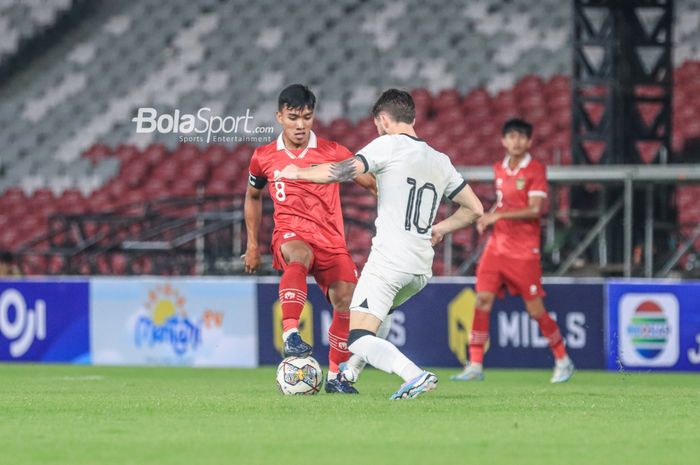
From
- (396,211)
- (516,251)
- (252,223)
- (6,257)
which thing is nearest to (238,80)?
(6,257)

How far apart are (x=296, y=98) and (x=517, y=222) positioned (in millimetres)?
3480

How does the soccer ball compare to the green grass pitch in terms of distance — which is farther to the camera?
the soccer ball

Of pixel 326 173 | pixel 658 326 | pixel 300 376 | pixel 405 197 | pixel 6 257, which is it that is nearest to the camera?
pixel 326 173

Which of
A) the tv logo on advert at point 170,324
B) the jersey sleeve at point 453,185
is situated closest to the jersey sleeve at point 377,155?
the jersey sleeve at point 453,185

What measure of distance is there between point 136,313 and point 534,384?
193 inches

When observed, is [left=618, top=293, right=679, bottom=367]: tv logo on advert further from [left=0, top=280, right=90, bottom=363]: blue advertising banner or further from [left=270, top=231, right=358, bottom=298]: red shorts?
[left=0, top=280, right=90, bottom=363]: blue advertising banner

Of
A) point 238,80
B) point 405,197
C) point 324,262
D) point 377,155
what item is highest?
point 238,80

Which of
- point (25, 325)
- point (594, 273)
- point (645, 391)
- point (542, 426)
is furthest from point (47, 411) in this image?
point (594, 273)

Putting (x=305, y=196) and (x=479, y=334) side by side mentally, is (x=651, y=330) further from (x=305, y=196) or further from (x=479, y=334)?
(x=305, y=196)

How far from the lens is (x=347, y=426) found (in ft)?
22.0

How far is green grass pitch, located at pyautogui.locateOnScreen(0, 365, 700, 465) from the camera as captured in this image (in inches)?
223

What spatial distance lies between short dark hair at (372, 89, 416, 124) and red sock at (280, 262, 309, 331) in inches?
46.1

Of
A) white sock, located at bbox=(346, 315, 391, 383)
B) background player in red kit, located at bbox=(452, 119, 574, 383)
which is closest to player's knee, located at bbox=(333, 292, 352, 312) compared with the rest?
white sock, located at bbox=(346, 315, 391, 383)

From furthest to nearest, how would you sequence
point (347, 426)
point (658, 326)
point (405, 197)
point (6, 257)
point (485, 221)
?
point (6, 257) < point (658, 326) < point (485, 221) < point (405, 197) < point (347, 426)
